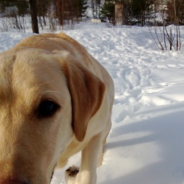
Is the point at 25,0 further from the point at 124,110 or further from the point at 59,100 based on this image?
the point at 59,100

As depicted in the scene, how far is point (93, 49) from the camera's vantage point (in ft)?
28.6

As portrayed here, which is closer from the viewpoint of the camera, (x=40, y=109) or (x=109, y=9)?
(x=40, y=109)

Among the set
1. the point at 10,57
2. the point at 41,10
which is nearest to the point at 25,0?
the point at 41,10

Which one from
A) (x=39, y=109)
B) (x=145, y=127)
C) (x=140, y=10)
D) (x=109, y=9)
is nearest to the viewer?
(x=39, y=109)

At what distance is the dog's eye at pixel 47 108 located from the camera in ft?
4.77

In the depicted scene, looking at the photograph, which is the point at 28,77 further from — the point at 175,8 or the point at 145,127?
the point at 175,8

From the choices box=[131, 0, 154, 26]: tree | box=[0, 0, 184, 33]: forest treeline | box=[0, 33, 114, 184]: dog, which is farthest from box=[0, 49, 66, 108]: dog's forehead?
box=[131, 0, 154, 26]: tree

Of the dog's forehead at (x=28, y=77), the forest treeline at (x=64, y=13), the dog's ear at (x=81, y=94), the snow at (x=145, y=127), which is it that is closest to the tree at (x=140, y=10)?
the forest treeline at (x=64, y=13)

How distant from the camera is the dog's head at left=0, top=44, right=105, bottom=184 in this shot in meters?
1.29

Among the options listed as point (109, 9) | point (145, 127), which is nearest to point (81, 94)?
point (145, 127)

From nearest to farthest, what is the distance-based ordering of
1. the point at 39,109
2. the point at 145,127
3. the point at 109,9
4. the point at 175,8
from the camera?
the point at 39,109, the point at 145,127, the point at 175,8, the point at 109,9

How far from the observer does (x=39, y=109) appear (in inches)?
56.9

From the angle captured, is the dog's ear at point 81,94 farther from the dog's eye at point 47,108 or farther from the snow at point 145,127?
the snow at point 145,127

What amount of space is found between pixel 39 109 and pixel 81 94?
34cm
